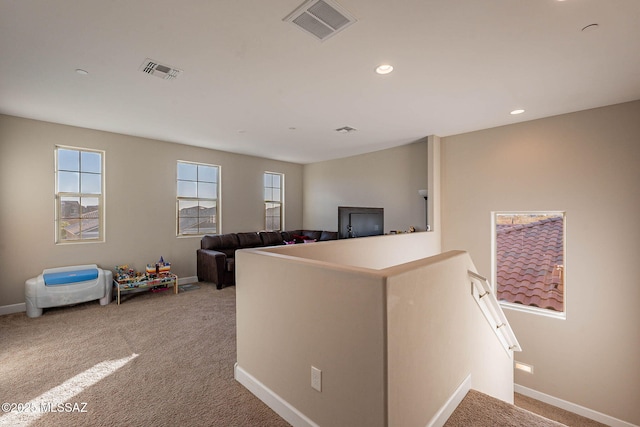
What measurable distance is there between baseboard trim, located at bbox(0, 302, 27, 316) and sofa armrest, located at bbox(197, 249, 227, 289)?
2375 millimetres

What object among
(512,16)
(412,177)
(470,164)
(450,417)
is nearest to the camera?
(450,417)

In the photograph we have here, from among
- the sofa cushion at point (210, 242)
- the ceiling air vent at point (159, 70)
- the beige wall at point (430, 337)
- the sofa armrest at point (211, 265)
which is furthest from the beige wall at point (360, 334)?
the sofa cushion at point (210, 242)

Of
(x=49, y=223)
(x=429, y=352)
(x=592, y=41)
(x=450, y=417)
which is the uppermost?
(x=592, y=41)

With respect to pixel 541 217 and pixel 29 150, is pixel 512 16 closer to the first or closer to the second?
pixel 541 217

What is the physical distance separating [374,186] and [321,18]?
14.2 feet

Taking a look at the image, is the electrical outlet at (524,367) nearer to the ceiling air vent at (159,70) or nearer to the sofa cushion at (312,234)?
the sofa cushion at (312,234)

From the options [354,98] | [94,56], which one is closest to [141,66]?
[94,56]

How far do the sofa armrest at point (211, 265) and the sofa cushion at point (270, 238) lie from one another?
1207mm

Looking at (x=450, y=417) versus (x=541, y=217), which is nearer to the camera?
(x=450, y=417)

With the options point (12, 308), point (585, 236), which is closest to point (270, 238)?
point (12, 308)

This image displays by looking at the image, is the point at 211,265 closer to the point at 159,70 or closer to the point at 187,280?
the point at 187,280

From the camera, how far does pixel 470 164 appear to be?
4.48 m

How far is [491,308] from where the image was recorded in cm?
257

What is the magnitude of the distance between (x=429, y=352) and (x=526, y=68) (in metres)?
2.64
